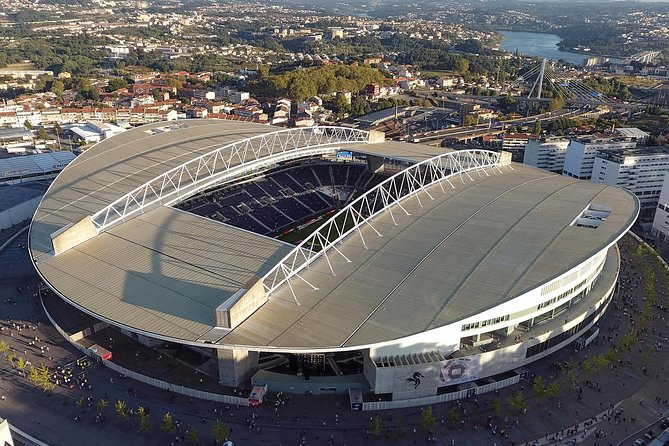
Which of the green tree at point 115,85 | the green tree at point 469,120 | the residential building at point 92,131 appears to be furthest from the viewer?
the green tree at point 115,85

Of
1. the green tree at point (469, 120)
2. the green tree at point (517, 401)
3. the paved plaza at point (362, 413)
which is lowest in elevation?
the green tree at point (469, 120)

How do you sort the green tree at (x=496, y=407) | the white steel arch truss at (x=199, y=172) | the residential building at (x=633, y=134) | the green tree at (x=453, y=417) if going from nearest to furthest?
the green tree at (x=453, y=417), the green tree at (x=496, y=407), the white steel arch truss at (x=199, y=172), the residential building at (x=633, y=134)

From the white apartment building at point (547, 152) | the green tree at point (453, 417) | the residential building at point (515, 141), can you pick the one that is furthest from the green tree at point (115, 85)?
the green tree at point (453, 417)

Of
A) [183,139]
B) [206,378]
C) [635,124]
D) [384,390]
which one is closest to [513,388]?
[384,390]

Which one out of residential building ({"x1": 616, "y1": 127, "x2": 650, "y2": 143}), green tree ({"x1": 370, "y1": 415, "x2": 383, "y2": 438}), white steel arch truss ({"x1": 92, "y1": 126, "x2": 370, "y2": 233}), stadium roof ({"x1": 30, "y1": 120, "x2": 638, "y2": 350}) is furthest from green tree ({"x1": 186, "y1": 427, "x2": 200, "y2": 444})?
residential building ({"x1": 616, "y1": 127, "x2": 650, "y2": 143})

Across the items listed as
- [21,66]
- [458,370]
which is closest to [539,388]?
[458,370]

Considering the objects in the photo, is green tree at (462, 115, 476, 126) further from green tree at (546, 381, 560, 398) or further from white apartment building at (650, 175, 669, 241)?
green tree at (546, 381, 560, 398)

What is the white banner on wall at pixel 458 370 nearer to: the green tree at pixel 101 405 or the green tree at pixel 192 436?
the green tree at pixel 192 436
